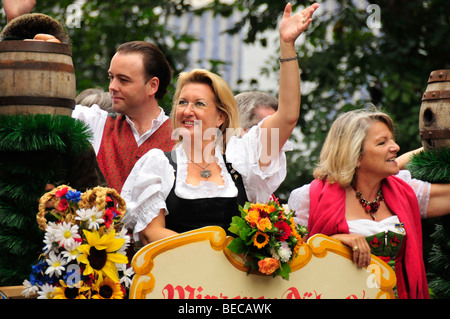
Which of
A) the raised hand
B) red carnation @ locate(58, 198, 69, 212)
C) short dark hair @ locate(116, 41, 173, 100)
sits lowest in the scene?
red carnation @ locate(58, 198, 69, 212)

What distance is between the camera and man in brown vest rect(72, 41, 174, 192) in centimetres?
402

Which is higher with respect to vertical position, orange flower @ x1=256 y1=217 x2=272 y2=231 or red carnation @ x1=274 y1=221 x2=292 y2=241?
orange flower @ x1=256 y1=217 x2=272 y2=231

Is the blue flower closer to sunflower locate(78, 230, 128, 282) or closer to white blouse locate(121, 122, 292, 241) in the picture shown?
sunflower locate(78, 230, 128, 282)

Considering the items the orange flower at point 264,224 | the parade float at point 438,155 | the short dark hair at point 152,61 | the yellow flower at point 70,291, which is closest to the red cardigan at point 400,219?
the parade float at point 438,155

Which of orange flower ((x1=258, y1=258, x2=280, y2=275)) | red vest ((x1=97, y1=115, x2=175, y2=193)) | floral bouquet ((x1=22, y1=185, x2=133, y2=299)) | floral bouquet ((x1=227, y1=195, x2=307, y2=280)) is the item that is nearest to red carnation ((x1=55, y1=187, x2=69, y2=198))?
floral bouquet ((x1=22, y1=185, x2=133, y2=299))

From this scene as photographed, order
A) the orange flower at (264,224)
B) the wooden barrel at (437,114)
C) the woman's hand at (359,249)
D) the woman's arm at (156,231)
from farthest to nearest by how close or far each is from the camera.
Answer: the wooden barrel at (437,114), the woman's hand at (359,249), the woman's arm at (156,231), the orange flower at (264,224)

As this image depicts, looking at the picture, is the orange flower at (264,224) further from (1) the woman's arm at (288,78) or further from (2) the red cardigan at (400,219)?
(2) the red cardigan at (400,219)

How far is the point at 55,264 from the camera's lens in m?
2.65

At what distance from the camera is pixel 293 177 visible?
7.33 m

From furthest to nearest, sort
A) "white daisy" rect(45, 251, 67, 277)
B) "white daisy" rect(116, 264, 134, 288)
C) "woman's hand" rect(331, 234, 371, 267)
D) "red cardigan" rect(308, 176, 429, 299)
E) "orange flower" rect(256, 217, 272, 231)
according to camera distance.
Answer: "red cardigan" rect(308, 176, 429, 299) → "woman's hand" rect(331, 234, 371, 267) → "orange flower" rect(256, 217, 272, 231) → "white daisy" rect(116, 264, 134, 288) → "white daisy" rect(45, 251, 67, 277)

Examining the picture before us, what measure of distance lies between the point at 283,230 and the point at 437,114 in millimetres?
1348

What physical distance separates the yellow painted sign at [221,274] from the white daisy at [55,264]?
30 cm

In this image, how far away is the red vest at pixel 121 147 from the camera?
395 centimetres

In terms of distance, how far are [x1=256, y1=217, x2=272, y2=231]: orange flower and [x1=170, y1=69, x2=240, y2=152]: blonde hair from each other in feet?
2.24
